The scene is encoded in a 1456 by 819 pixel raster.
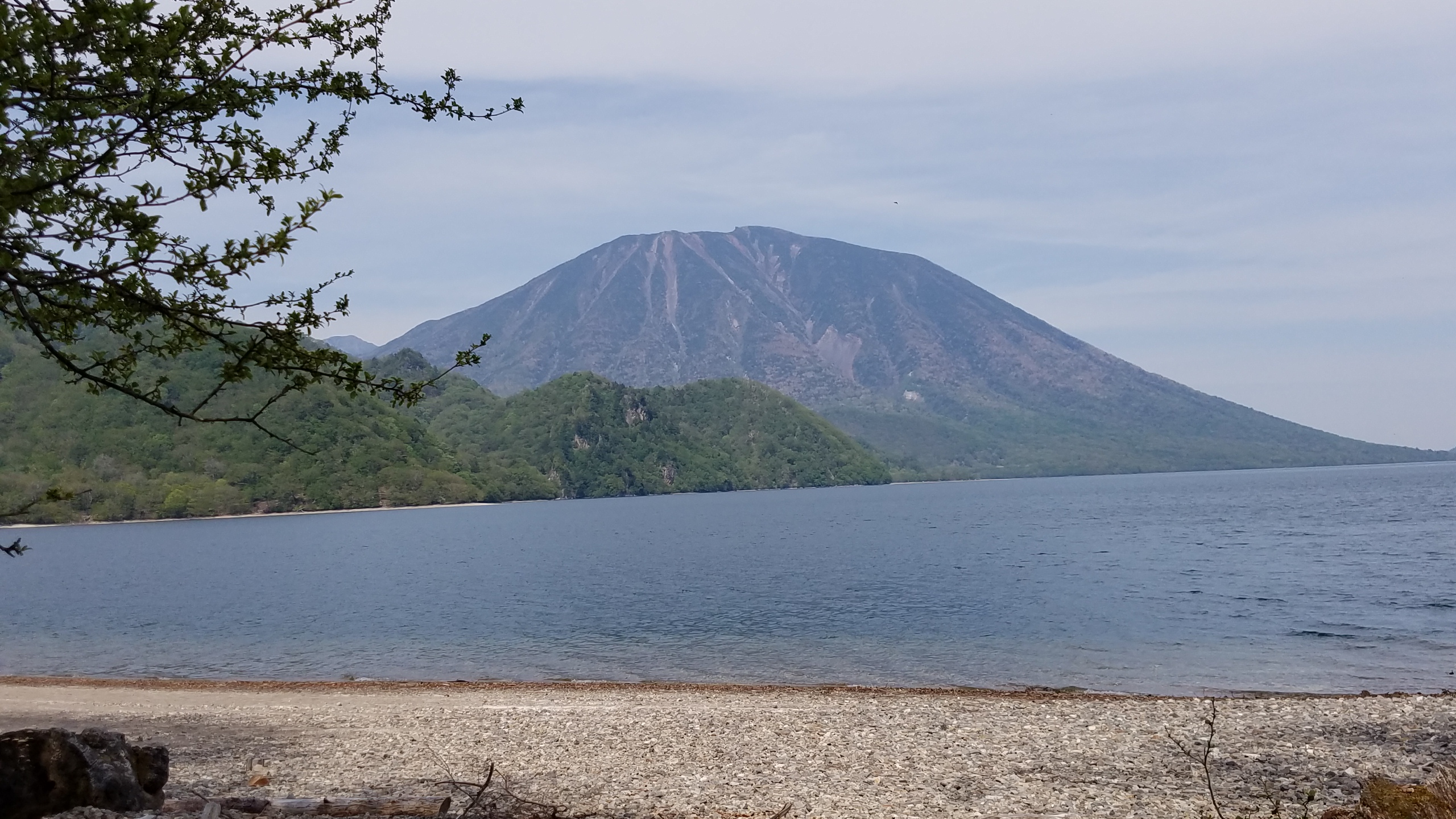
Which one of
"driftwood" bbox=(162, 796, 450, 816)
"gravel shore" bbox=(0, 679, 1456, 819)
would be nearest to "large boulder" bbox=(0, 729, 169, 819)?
"driftwood" bbox=(162, 796, 450, 816)

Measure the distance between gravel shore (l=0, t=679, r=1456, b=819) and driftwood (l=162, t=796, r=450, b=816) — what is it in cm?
105

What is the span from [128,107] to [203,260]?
3.35 ft

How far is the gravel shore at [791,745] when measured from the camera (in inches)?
496

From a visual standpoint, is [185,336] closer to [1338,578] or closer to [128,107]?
[128,107]

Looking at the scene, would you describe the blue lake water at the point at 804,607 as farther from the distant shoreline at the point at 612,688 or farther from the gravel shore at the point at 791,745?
the gravel shore at the point at 791,745

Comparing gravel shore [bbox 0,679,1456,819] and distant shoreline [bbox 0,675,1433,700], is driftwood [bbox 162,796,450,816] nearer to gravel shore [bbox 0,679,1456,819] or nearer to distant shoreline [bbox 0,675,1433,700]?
gravel shore [bbox 0,679,1456,819]

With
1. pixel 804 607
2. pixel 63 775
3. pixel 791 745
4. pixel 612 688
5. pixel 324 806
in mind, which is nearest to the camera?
pixel 63 775

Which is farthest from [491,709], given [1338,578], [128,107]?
[1338,578]

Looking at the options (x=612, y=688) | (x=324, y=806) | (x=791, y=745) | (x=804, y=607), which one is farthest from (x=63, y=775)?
(x=804, y=607)

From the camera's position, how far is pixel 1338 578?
1961 inches

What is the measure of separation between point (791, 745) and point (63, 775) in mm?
9982

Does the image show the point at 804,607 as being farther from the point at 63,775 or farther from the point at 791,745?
the point at 63,775

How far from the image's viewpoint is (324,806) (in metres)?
10.5

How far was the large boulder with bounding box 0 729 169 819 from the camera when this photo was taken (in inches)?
A: 350
